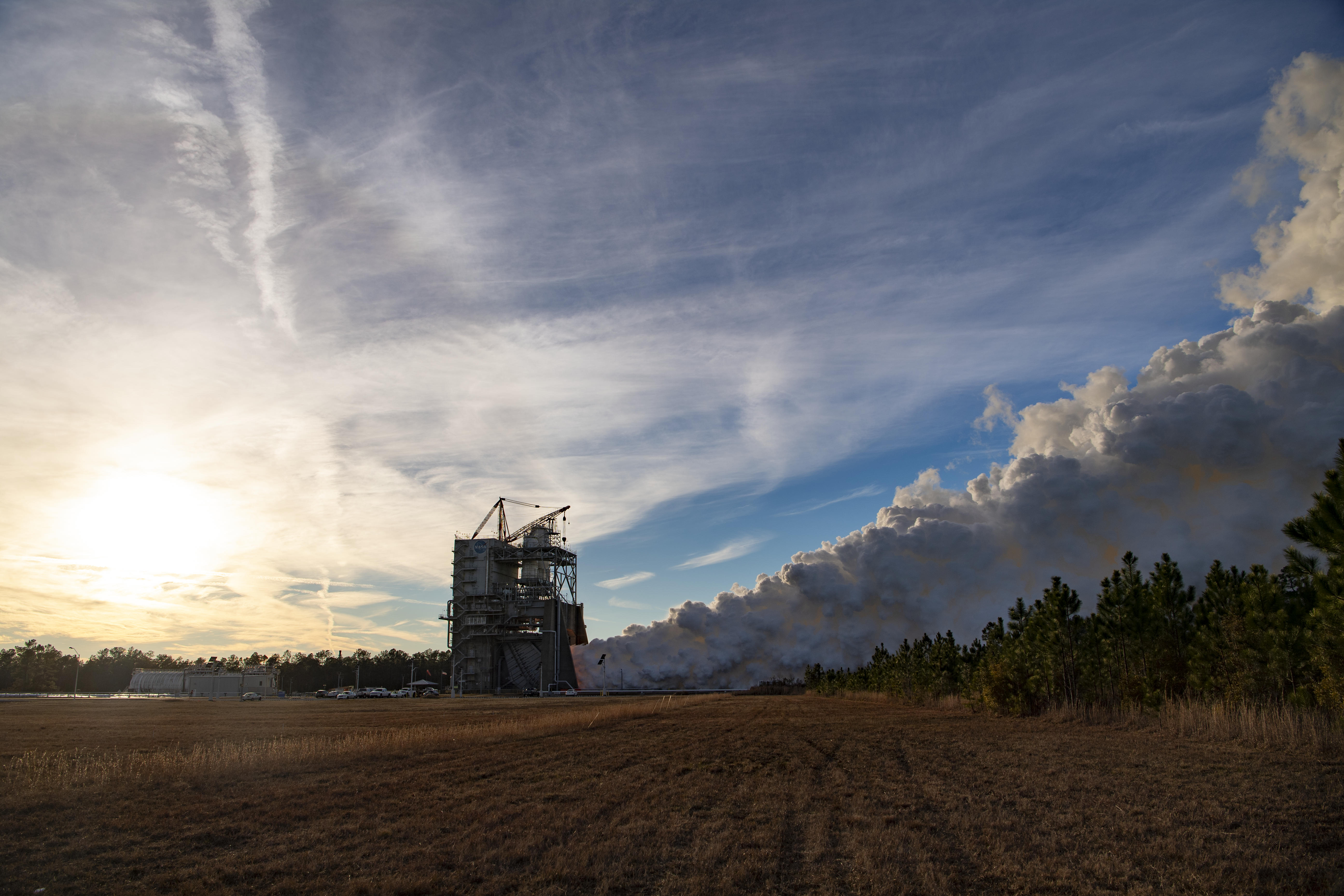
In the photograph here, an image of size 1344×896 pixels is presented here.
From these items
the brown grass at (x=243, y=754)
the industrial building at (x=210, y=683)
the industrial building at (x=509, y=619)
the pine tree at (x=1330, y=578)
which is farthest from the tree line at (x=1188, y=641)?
the industrial building at (x=210, y=683)

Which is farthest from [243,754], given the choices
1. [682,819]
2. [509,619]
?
[509,619]

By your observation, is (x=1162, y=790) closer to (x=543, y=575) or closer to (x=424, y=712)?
(x=424, y=712)

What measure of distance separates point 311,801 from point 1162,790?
20.1 m

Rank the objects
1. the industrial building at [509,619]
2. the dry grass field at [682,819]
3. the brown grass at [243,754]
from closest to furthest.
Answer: the dry grass field at [682,819] < the brown grass at [243,754] < the industrial building at [509,619]

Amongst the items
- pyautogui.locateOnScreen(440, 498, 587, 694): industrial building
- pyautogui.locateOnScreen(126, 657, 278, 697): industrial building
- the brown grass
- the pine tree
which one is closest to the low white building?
pyautogui.locateOnScreen(126, 657, 278, 697): industrial building

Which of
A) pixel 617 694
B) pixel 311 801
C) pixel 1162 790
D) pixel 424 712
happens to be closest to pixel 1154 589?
pixel 1162 790

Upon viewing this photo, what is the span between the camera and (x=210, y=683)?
151 metres

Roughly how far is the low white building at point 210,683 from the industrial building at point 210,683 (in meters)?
0.07

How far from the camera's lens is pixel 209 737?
123 feet

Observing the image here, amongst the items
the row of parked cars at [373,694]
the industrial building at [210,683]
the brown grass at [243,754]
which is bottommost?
the row of parked cars at [373,694]

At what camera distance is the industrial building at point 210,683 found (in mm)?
149000

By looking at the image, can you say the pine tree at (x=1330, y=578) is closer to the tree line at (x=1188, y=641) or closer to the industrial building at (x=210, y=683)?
the tree line at (x=1188, y=641)

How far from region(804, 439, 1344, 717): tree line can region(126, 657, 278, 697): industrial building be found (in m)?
135

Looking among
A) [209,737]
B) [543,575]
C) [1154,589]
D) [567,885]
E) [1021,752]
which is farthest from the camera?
[543,575]
